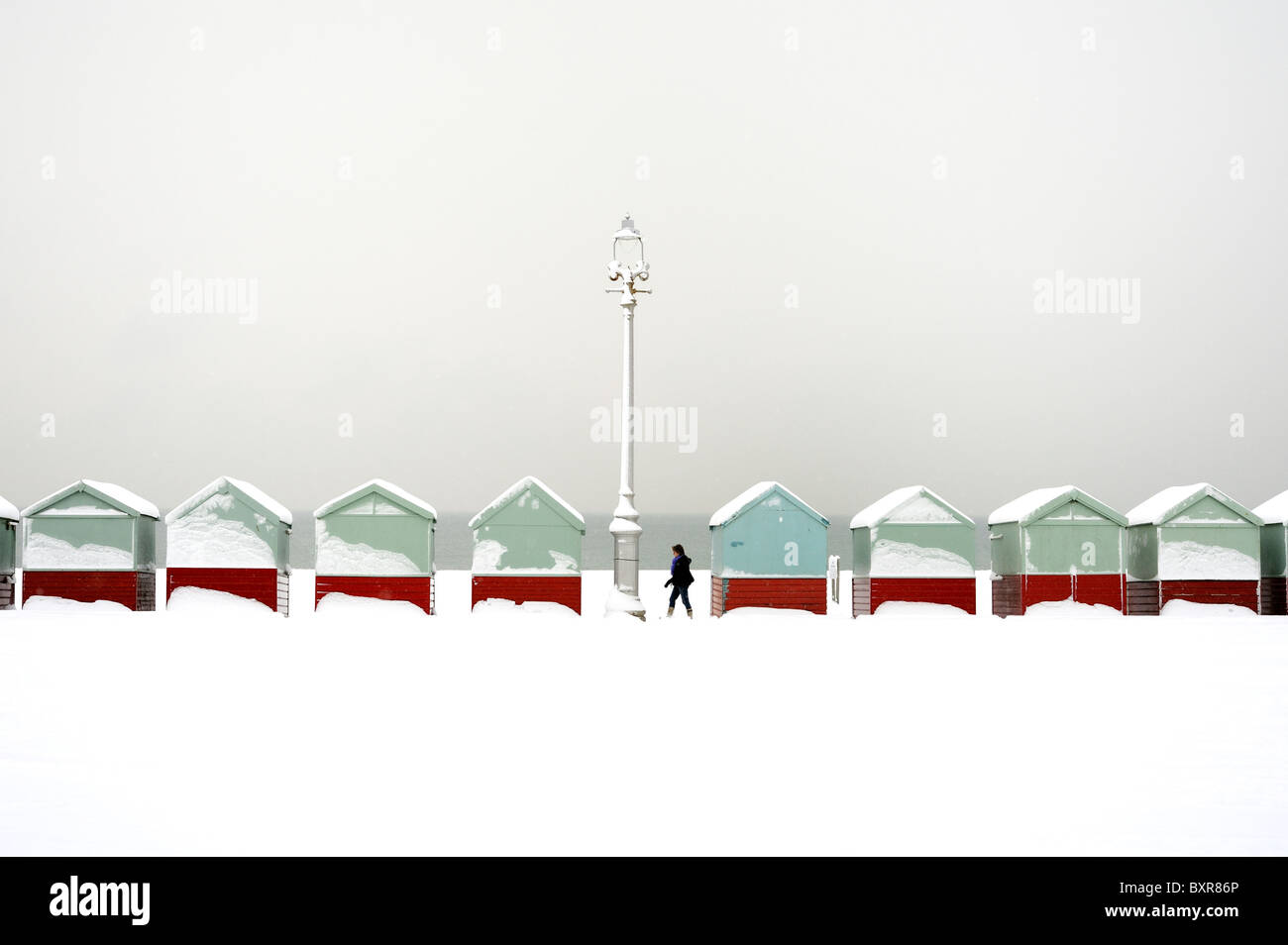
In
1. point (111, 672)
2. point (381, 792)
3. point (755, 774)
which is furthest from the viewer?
point (111, 672)

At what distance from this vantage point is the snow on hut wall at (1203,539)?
76.2 feet

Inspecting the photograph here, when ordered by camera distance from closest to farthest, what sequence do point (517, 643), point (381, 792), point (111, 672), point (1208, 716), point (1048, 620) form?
1. point (381, 792)
2. point (1208, 716)
3. point (111, 672)
4. point (517, 643)
5. point (1048, 620)

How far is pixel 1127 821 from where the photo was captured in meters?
7.50

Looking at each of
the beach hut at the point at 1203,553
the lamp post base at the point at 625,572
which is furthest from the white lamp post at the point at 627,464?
the beach hut at the point at 1203,553

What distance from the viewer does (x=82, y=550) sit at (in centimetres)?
2186

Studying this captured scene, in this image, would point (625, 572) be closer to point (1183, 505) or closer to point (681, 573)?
point (681, 573)

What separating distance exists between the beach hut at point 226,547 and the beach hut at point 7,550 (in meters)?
3.33

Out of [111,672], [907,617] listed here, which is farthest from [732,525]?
[111,672]

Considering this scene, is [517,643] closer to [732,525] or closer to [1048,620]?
[732,525]

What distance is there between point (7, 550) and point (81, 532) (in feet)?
6.88

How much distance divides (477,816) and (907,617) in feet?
51.9

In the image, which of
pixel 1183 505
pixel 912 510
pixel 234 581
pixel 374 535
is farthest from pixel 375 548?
pixel 1183 505

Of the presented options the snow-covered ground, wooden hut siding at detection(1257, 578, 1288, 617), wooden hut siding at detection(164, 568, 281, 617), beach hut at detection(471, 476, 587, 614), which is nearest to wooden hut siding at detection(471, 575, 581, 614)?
beach hut at detection(471, 476, 587, 614)

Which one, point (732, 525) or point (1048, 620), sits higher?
point (732, 525)
